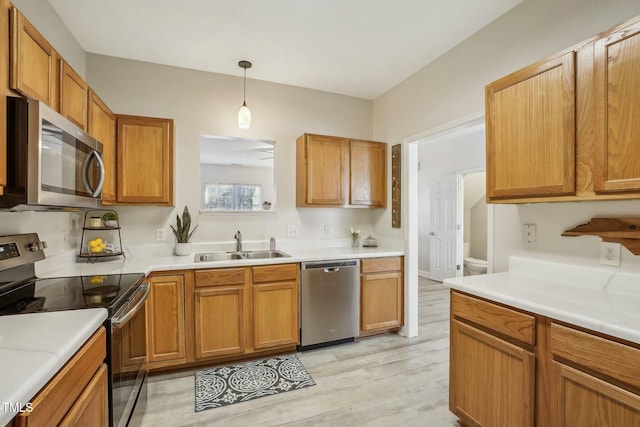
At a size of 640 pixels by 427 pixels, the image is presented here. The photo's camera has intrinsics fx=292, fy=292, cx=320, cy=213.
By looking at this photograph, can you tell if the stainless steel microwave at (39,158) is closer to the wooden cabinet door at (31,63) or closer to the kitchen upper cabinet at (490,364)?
the wooden cabinet door at (31,63)

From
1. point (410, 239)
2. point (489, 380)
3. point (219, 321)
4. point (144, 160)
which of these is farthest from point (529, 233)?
point (144, 160)

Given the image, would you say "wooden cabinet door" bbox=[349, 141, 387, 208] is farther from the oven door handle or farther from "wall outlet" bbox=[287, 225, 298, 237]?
the oven door handle

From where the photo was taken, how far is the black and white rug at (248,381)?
6.77 ft

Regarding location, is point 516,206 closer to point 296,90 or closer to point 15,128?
point 296,90

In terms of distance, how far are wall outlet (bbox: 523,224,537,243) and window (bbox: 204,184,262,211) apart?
93.8 inches

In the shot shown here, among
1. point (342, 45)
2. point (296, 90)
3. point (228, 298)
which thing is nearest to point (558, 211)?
point (342, 45)

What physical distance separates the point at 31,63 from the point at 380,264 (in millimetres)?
2854

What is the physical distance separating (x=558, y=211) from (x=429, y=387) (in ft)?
4.99

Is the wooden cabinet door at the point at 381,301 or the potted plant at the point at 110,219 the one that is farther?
the wooden cabinet door at the point at 381,301

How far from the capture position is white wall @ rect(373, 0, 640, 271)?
161 cm

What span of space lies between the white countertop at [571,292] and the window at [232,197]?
6.96ft

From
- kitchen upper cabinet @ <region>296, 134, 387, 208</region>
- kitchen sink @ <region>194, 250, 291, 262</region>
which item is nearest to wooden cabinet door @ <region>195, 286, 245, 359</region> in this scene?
kitchen sink @ <region>194, 250, 291, 262</region>

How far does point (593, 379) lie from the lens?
3.73ft

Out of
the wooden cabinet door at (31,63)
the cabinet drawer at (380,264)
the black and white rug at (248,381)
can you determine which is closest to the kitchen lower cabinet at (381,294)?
the cabinet drawer at (380,264)
